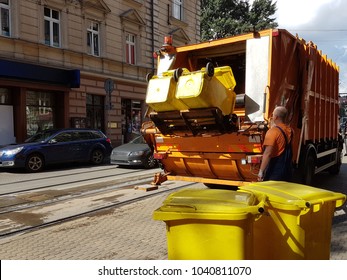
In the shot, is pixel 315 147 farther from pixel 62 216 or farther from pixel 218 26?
pixel 218 26

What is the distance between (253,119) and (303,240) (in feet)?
10.5

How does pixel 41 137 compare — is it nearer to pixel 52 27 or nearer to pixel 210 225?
pixel 52 27

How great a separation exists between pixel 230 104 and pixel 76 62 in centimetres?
1513

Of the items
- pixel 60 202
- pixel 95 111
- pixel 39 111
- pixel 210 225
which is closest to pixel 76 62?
pixel 95 111

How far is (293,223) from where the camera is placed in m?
3.07

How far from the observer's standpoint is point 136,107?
80.0 ft

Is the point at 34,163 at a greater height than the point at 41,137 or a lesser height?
lesser

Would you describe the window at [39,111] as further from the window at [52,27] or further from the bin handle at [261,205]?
the bin handle at [261,205]

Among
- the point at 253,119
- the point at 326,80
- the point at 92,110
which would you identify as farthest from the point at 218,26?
the point at 253,119

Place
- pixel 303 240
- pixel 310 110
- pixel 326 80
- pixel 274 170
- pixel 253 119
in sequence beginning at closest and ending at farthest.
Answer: pixel 303 240
pixel 274 170
pixel 253 119
pixel 310 110
pixel 326 80

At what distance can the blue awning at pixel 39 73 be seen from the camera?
15.9 meters

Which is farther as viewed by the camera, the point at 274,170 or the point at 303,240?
the point at 274,170

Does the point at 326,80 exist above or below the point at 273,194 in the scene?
above
